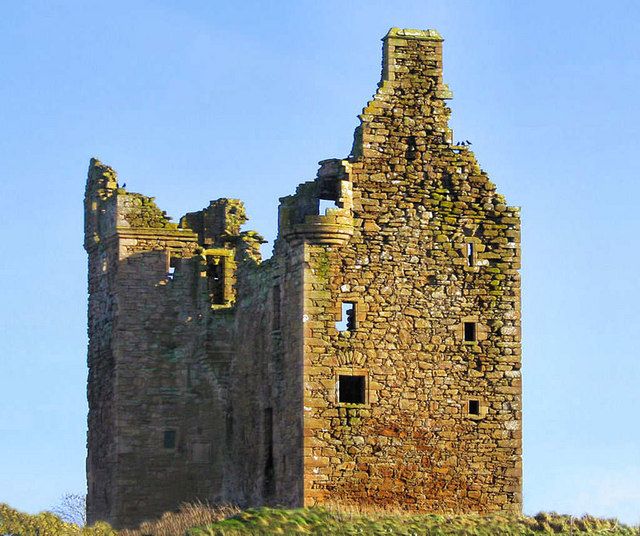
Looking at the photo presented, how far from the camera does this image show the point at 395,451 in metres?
48.6

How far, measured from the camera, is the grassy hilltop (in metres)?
46.6

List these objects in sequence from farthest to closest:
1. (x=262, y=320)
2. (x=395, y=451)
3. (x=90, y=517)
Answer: (x=90, y=517), (x=262, y=320), (x=395, y=451)

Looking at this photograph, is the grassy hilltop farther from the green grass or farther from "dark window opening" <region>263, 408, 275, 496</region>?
Answer: "dark window opening" <region>263, 408, 275, 496</region>

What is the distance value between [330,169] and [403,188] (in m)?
1.47

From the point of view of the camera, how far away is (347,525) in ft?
153

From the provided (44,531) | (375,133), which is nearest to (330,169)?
(375,133)

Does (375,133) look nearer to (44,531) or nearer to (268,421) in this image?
(268,421)

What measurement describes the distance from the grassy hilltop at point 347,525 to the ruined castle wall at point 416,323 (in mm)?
696

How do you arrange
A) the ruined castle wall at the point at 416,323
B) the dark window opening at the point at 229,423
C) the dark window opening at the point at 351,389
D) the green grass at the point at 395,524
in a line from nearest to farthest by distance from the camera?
the green grass at the point at 395,524 < the ruined castle wall at the point at 416,323 < the dark window opening at the point at 351,389 < the dark window opening at the point at 229,423

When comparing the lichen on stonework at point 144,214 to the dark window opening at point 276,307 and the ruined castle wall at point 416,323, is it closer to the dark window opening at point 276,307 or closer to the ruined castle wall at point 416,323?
the dark window opening at point 276,307

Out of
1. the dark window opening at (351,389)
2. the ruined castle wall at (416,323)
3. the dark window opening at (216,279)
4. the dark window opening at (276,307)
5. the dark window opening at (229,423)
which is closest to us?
the ruined castle wall at (416,323)

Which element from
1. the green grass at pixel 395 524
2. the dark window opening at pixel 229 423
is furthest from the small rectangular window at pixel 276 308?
the dark window opening at pixel 229 423

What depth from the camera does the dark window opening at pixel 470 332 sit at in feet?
163

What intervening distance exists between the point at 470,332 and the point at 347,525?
511 centimetres
